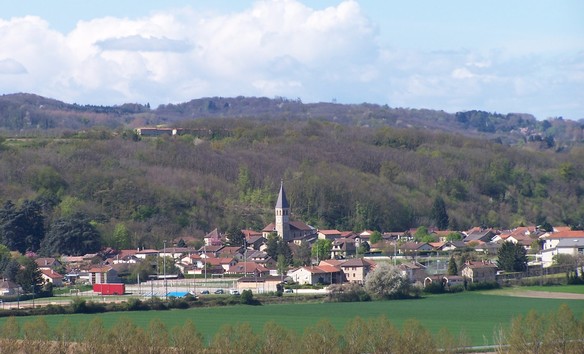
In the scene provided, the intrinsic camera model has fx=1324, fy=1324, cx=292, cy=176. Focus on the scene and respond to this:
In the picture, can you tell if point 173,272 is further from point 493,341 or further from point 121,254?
point 493,341

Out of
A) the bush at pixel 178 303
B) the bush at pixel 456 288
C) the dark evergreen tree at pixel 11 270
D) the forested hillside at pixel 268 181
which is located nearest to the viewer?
the bush at pixel 178 303

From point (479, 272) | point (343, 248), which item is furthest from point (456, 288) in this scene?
point (343, 248)

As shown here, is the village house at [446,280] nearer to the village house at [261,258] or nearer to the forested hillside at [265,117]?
the village house at [261,258]

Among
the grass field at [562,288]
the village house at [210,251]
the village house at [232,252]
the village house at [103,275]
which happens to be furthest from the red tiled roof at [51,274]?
the grass field at [562,288]

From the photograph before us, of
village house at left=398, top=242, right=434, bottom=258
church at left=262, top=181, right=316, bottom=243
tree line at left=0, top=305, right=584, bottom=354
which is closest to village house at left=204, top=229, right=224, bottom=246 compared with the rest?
church at left=262, top=181, right=316, bottom=243

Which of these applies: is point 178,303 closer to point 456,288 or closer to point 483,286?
point 456,288

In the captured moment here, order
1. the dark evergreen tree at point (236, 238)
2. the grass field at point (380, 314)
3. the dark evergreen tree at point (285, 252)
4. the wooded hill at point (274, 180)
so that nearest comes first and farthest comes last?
the grass field at point (380, 314)
the dark evergreen tree at point (285, 252)
the dark evergreen tree at point (236, 238)
the wooded hill at point (274, 180)
